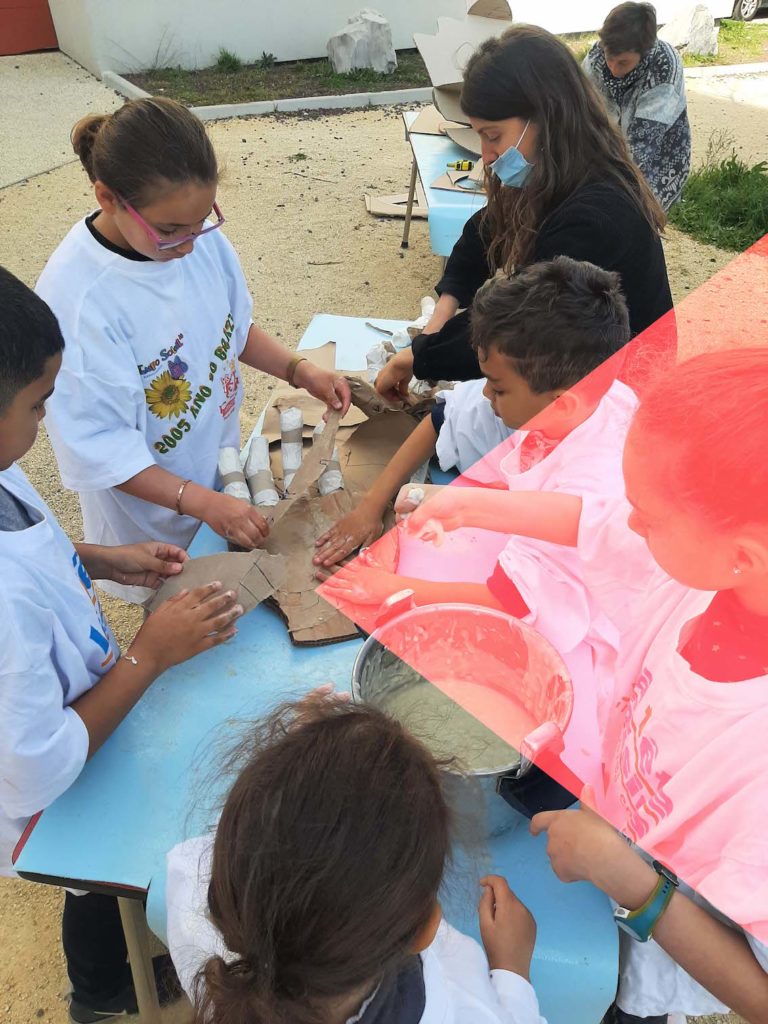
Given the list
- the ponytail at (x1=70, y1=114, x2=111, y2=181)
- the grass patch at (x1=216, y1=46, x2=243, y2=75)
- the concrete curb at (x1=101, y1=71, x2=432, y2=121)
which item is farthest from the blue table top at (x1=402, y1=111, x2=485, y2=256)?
the grass patch at (x1=216, y1=46, x2=243, y2=75)

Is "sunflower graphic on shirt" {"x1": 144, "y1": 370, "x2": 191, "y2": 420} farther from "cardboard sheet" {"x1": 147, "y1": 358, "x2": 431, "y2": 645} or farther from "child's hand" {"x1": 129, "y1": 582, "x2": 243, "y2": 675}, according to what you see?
"child's hand" {"x1": 129, "y1": 582, "x2": 243, "y2": 675}

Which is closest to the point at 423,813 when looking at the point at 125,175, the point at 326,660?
the point at 326,660

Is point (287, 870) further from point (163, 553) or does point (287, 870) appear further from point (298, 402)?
point (298, 402)

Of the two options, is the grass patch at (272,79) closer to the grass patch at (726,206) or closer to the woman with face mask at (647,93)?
the grass patch at (726,206)

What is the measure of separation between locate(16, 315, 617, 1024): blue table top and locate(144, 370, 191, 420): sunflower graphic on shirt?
58cm

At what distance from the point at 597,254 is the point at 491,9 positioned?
253 cm

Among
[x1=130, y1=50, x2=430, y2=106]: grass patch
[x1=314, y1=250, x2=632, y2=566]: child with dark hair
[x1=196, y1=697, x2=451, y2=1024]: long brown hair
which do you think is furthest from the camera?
[x1=130, y1=50, x2=430, y2=106]: grass patch

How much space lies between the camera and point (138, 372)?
1621 mm

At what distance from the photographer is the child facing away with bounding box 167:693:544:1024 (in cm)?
72

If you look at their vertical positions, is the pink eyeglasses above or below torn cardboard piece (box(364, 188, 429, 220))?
above

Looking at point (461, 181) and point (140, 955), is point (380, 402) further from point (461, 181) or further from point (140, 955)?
point (461, 181)

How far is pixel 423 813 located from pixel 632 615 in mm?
534

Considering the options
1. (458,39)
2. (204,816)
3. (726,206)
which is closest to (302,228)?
(458,39)

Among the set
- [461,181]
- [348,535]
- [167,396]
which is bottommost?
[348,535]
